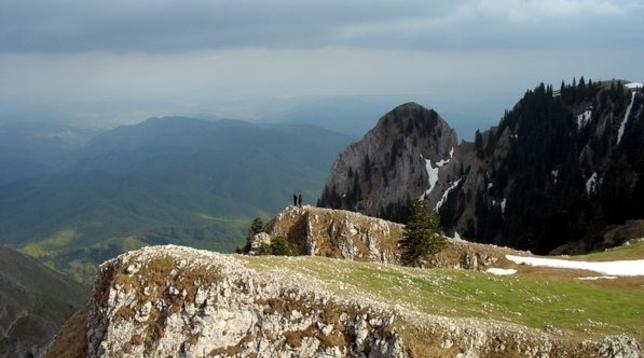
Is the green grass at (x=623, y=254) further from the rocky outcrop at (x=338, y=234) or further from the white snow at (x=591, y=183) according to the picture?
the white snow at (x=591, y=183)

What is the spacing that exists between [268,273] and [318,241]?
54.0 m

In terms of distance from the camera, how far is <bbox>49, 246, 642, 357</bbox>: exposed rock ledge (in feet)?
114

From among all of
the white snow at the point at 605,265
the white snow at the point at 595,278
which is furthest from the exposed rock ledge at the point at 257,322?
the white snow at the point at 605,265

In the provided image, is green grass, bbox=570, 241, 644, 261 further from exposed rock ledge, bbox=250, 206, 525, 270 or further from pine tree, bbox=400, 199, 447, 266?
exposed rock ledge, bbox=250, 206, 525, 270

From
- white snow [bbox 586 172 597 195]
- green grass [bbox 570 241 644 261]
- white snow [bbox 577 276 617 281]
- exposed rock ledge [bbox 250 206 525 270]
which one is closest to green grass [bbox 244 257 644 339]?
white snow [bbox 577 276 617 281]

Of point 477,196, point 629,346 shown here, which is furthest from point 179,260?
point 477,196

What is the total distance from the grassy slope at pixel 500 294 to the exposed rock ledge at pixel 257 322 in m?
2.05

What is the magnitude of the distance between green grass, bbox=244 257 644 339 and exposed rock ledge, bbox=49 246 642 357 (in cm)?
209

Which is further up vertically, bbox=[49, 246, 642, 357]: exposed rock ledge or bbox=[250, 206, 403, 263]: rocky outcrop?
bbox=[49, 246, 642, 357]: exposed rock ledge

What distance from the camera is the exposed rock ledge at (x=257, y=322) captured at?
3469 centimetres

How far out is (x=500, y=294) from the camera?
43.5 metres

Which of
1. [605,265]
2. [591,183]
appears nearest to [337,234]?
[605,265]

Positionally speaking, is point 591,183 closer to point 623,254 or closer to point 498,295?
point 623,254

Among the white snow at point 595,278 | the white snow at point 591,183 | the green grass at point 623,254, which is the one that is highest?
the white snow at point 595,278
